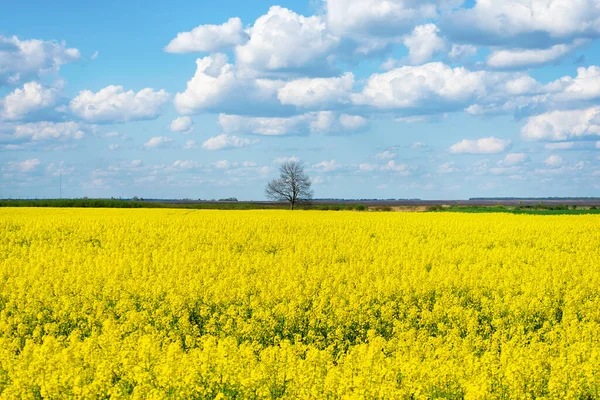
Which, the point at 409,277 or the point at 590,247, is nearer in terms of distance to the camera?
the point at 409,277

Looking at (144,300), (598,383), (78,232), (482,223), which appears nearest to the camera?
(598,383)

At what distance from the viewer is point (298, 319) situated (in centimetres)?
1070

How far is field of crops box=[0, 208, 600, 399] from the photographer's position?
6.88 meters

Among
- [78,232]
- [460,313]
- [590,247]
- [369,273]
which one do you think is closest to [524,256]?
[590,247]

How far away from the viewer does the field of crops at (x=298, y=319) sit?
22.6 feet

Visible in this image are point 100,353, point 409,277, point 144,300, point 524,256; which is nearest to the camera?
point 100,353

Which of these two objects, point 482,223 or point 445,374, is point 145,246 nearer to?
point 445,374

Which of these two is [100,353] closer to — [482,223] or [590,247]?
[590,247]

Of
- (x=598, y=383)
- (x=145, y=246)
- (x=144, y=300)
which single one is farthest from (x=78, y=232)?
(x=598, y=383)

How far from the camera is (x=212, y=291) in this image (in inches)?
471

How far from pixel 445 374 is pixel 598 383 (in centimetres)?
183

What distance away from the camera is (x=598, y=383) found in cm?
708

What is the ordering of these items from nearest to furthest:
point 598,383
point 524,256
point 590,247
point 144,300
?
1. point 598,383
2. point 144,300
3. point 524,256
4. point 590,247

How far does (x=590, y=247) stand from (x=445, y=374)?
1656 cm
